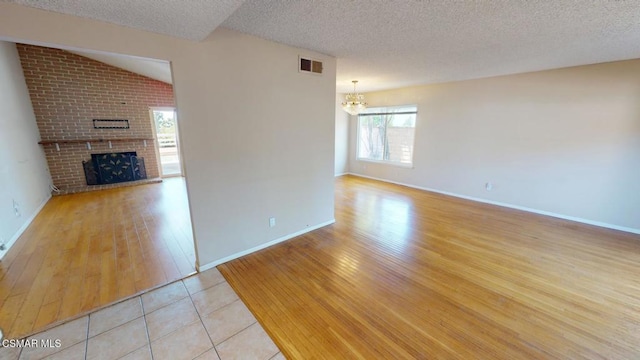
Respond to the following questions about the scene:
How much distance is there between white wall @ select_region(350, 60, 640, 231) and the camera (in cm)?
349

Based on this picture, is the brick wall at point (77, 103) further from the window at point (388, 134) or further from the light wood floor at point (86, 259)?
the window at point (388, 134)

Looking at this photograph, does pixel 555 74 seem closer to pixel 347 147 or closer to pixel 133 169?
pixel 347 147

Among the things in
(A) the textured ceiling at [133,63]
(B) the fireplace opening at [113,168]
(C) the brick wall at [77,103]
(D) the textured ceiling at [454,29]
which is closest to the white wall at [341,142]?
(D) the textured ceiling at [454,29]

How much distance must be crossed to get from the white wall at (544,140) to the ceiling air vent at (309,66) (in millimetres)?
3514

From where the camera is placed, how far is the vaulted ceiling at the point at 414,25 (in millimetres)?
1704

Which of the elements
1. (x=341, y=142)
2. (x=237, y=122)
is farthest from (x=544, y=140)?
(x=237, y=122)

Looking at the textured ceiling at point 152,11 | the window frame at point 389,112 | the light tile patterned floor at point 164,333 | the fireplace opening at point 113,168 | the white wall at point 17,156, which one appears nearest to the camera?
the textured ceiling at point 152,11

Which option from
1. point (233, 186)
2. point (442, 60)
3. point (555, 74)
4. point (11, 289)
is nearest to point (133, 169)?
point (11, 289)

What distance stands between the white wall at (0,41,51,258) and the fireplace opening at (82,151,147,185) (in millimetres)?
744

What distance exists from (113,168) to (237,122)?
5.36 metres

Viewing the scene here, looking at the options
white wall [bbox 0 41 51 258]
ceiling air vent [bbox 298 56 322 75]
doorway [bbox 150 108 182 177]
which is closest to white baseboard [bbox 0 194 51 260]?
white wall [bbox 0 41 51 258]

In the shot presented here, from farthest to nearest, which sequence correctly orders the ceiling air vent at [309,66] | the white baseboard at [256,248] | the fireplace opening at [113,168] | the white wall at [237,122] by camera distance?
the fireplace opening at [113,168]
the ceiling air vent at [309,66]
the white baseboard at [256,248]
the white wall at [237,122]

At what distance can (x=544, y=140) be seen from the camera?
13.5 feet

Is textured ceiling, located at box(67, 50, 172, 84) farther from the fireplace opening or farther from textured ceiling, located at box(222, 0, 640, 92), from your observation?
textured ceiling, located at box(222, 0, 640, 92)
